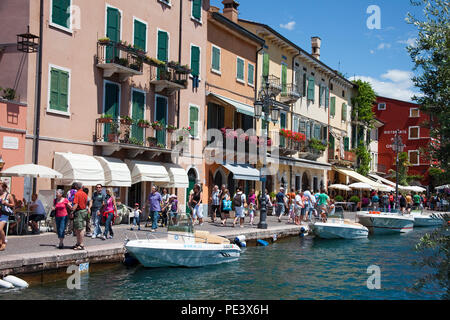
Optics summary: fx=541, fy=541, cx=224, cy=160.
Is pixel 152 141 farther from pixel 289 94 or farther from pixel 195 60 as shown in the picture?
pixel 289 94

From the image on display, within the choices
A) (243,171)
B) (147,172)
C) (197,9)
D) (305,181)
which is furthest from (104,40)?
(305,181)

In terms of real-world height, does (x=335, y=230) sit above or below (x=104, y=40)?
below

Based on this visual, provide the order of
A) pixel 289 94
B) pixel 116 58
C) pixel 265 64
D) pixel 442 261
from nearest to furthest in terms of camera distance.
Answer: pixel 442 261
pixel 116 58
pixel 265 64
pixel 289 94

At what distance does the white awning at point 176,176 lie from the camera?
2542 centimetres

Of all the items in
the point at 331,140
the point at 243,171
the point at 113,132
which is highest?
the point at 331,140

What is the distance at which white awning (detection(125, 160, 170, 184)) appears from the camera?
23.2 m

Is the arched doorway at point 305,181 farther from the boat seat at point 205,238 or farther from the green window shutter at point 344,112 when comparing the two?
the boat seat at point 205,238

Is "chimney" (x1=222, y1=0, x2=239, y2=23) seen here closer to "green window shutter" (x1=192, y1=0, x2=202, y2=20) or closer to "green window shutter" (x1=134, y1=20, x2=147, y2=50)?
"green window shutter" (x1=192, y1=0, x2=202, y2=20)

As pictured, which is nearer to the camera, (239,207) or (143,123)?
(143,123)

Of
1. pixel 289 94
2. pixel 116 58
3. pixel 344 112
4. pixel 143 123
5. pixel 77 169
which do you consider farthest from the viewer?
pixel 344 112

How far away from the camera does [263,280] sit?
14.6 meters

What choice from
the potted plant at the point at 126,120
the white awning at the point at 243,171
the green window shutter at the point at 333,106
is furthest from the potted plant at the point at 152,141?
the green window shutter at the point at 333,106

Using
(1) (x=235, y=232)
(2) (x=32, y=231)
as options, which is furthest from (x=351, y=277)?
(2) (x=32, y=231)

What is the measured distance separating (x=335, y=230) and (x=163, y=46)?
11810 millimetres
